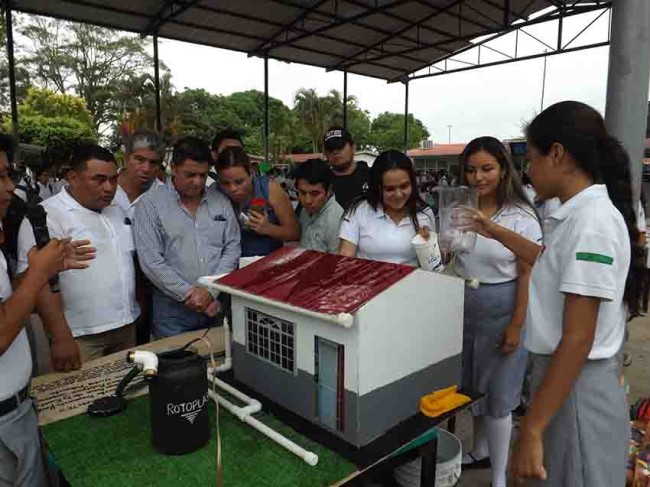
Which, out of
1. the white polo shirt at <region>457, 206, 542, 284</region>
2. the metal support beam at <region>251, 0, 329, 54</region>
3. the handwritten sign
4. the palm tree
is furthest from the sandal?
the palm tree

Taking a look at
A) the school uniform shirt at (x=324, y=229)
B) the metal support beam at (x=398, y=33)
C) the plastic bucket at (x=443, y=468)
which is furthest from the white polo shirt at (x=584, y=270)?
the metal support beam at (x=398, y=33)

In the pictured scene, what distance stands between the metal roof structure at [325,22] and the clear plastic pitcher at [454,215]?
8.24 metres

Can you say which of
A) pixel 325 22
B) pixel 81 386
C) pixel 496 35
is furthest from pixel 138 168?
pixel 496 35

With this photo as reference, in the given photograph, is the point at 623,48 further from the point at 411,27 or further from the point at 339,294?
the point at 411,27

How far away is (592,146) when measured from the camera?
4.10 feet

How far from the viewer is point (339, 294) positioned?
1.34 m

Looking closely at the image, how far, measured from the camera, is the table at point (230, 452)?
3.97 ft

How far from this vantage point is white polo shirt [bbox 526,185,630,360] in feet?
3.81

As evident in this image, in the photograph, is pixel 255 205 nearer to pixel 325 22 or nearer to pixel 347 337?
pixel 347 337

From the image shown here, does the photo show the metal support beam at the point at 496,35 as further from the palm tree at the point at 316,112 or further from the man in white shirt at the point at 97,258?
the palm tree at the point at 316,112

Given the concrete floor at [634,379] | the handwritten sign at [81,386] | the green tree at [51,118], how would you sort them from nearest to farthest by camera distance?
the handwritten sign at [81,386], the concrete floor at [634,379], the green tree at [51,118]

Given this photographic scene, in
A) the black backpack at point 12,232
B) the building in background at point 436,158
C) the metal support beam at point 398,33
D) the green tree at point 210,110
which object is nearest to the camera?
the black backpack at point 12,232

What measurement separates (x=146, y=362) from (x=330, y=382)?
0.51m

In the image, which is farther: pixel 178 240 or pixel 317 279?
pixel 178 240
